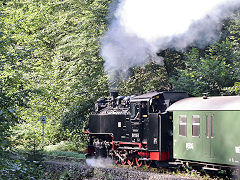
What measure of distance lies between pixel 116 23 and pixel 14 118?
1483 centimetres

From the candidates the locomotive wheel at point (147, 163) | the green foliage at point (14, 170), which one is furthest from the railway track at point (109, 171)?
the green foliage at point (14, 170)

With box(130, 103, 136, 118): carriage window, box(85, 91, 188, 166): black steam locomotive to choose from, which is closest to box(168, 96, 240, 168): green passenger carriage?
box(85, 91, 188, 166): black steam locomotive

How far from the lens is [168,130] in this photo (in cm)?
1480

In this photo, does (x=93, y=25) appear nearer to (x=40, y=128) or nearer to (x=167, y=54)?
(x=167, y=54)

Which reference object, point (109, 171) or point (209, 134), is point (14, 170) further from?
point (109, 171)

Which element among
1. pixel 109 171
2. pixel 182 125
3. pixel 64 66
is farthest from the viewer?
pixel 64 66

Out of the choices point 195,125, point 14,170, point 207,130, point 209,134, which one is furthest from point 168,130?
point 14,170

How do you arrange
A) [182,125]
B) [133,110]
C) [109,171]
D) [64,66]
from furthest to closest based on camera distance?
[64,66] < [133,110] < [109,171] < [182,125]

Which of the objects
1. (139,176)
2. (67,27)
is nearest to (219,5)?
(139,176)

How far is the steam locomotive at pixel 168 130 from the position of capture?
1187 centimetres

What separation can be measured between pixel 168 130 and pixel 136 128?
1.62m

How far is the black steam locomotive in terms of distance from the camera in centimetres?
1470

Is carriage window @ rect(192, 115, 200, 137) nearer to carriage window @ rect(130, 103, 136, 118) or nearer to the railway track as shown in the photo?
the railway track

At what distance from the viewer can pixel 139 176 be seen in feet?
43.0
